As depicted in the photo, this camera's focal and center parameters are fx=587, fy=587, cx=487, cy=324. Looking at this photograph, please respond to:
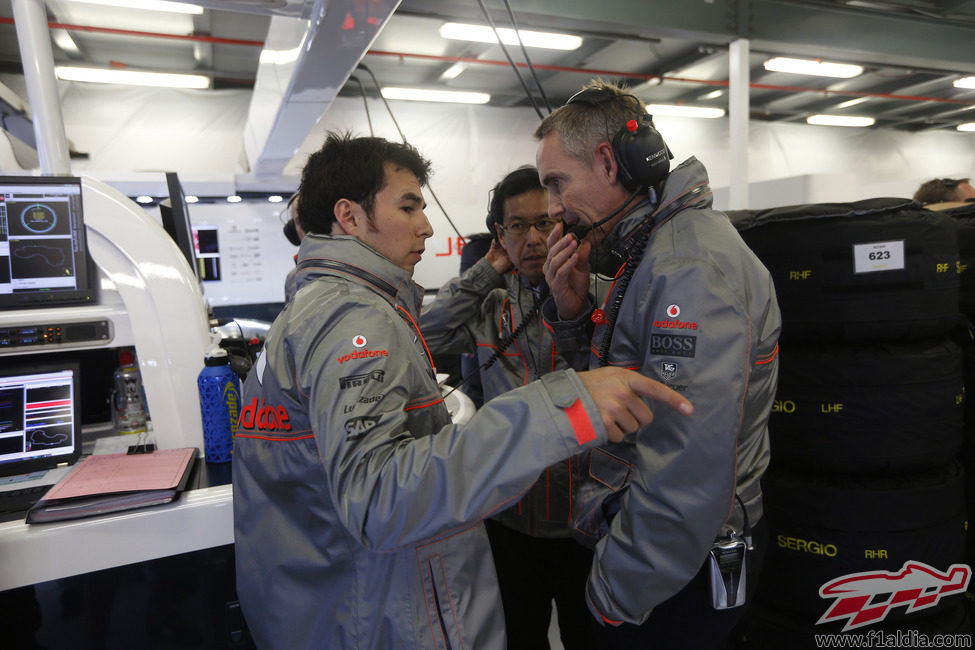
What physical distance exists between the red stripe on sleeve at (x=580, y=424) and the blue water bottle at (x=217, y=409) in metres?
1.11

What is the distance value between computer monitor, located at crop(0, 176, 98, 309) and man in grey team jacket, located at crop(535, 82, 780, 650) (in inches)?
50.5

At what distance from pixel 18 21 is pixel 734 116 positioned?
4367mm

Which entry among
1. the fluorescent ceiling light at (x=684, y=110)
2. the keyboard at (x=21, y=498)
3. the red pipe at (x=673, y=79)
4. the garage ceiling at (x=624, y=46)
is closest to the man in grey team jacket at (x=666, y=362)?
the garage ceiling at (x=624, y=46)

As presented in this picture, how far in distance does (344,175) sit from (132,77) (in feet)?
20.8

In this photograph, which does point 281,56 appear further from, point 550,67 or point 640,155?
point 550,67

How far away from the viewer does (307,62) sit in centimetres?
218

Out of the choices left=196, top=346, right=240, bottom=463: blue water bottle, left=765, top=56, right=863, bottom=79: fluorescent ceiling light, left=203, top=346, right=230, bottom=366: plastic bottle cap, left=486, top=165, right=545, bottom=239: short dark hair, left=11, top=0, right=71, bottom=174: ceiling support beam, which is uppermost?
left=765, top=56, right=863, bottom=79: fluorescent ceiling light

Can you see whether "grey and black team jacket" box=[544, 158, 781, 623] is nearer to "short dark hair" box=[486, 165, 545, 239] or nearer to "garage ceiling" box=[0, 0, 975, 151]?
"short dark hair" box=[486, 165, 545, 239]

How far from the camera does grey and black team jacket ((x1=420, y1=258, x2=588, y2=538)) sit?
1.58m

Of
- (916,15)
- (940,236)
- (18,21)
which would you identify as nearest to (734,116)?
(916,15)

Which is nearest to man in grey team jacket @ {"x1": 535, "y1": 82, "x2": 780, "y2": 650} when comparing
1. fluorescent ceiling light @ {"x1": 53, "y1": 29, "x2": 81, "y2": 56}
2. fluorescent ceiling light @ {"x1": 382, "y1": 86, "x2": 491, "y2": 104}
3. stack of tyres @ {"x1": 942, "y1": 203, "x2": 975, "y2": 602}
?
stack of tyres @ {"x1": 942, "y1": 203, "x2": 975, "y2": 602}

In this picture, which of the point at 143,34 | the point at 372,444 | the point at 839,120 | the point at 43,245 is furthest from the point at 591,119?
the point at 839,120

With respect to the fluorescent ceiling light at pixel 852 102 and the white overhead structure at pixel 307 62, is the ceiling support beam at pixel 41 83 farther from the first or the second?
the fluorescent ceiling light at pixel 852 102

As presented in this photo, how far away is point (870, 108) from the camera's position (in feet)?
30.7
